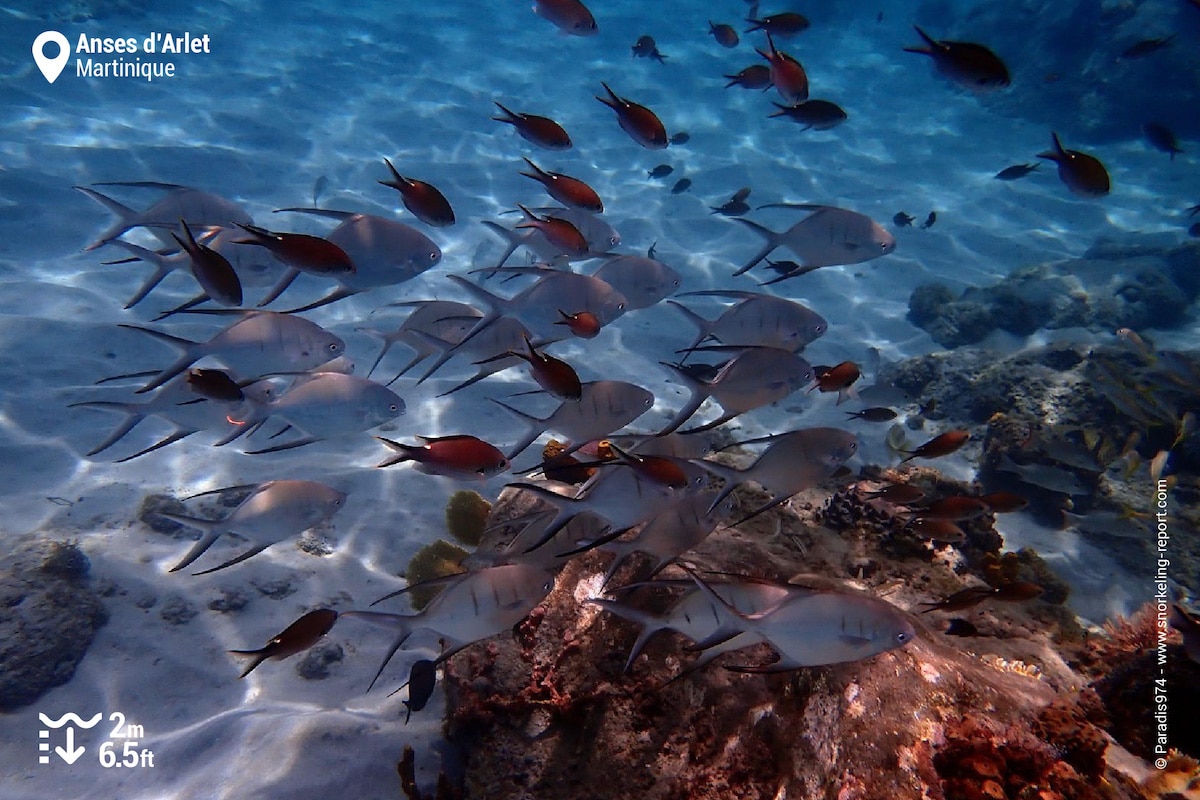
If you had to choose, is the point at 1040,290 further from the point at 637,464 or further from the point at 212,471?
the point at 212,471

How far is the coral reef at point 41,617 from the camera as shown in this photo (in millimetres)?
4039

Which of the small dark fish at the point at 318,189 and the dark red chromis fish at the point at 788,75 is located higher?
the dark red chromis fish at the point at 788,75

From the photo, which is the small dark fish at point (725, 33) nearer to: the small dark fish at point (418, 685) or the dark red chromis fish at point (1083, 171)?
the dark red chromis fish at point (1083, 171)

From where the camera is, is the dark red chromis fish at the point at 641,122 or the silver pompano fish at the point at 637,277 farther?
the dark red chromis fish at the point at 641,122

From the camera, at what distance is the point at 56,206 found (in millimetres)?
9836

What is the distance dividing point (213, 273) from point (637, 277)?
2.59 metres

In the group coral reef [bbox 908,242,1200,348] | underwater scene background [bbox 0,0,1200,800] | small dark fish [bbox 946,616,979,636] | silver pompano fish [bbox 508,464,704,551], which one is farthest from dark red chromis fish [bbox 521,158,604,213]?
coral reef [bbox 908,242,1200,348]

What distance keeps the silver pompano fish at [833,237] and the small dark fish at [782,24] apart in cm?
360

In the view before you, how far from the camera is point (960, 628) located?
3.38 m

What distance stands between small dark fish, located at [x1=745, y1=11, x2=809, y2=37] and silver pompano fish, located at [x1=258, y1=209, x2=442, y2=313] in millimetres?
4849

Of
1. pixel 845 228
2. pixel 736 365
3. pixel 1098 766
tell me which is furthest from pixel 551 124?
pixel 1098 766

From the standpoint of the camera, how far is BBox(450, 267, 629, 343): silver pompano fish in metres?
3.58

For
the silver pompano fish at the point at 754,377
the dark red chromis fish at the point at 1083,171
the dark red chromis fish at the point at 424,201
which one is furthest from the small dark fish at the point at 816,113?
the silver pompano fish at the point at 754,377

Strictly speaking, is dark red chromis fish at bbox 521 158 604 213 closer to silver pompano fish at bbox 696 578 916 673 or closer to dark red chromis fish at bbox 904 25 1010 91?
dark red chromis fish at bbox 904 25 1010 91
